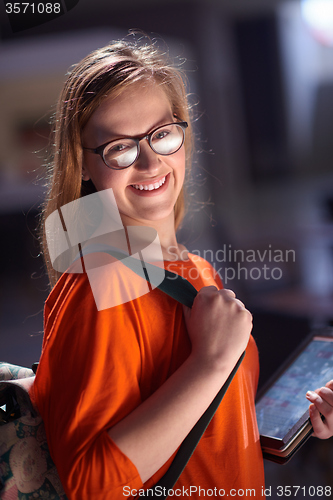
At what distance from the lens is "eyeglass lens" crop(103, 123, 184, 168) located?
0.58m

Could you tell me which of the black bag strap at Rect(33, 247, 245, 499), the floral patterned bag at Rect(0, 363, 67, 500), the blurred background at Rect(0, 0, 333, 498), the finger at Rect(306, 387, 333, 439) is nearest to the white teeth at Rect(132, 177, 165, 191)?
the black bag strap at Rect(33, 247, 245, 499)

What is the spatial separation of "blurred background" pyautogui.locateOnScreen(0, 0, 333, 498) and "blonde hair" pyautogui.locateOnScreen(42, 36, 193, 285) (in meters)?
0.48

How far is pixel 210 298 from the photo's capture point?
1.80ft

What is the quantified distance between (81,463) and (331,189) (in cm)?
228

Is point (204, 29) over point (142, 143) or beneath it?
over

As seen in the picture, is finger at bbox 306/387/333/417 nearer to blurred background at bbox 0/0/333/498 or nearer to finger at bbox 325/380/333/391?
finger at bbox 325/380/333/391

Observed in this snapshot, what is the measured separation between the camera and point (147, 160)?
598mm

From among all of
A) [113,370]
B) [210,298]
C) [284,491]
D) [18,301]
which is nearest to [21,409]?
[113,370]

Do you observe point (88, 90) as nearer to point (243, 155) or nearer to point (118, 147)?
point (118, 147)

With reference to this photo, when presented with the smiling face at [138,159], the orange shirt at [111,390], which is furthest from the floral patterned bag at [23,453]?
the smiling face at [138,159]

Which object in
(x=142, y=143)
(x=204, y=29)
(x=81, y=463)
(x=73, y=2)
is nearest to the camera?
(x=81, y=463)

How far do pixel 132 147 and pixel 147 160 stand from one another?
0.10 ft

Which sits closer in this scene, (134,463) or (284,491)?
(134,463)

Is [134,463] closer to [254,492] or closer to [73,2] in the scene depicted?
[254,492]
